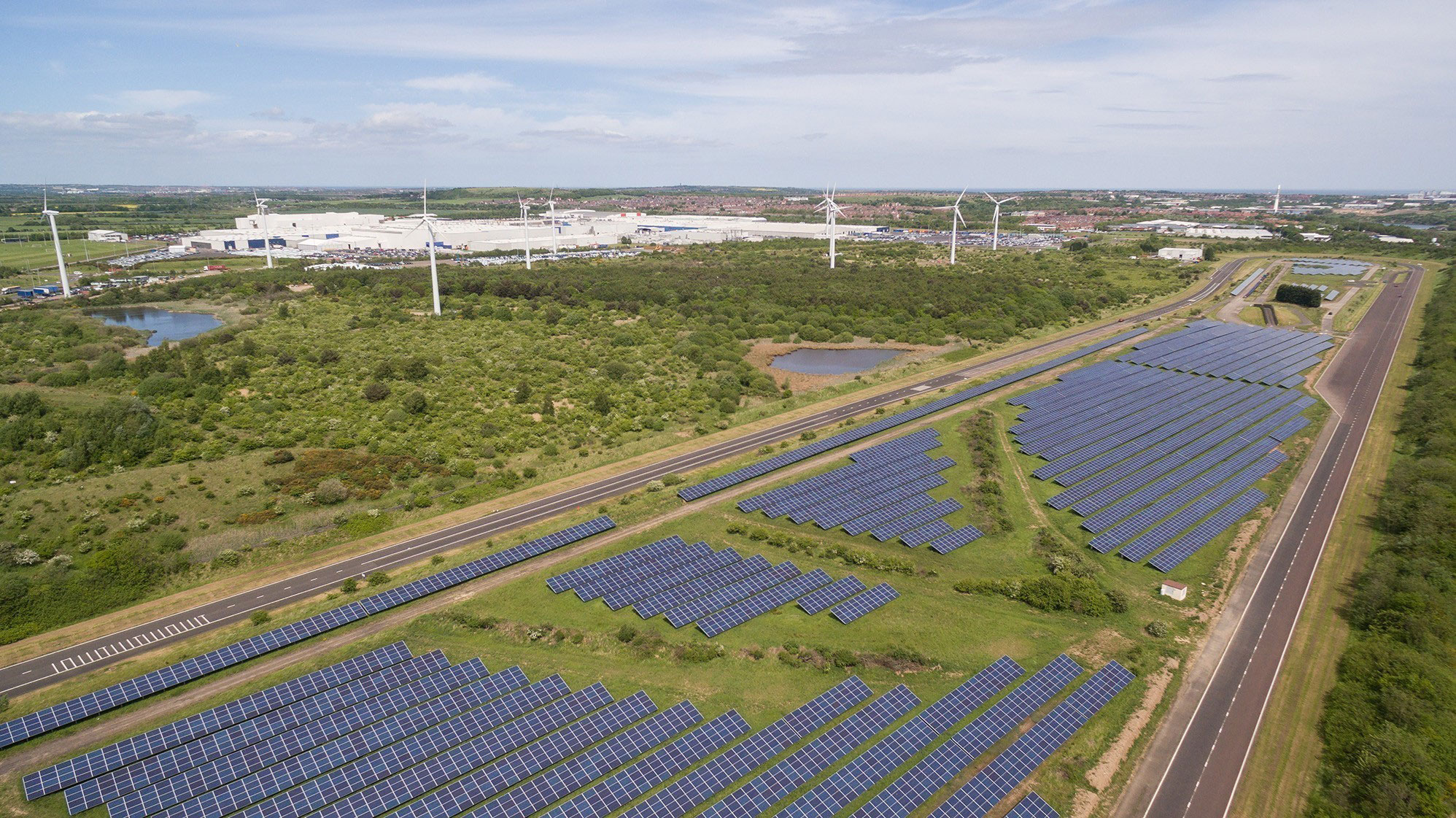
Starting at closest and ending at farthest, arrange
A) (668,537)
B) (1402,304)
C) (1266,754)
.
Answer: (1266,754) < (668,537) < (1402,304)

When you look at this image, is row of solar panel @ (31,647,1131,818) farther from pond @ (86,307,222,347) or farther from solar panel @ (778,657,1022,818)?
pond @ (86,307,222,347)

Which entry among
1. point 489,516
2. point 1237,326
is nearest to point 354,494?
point 489,516

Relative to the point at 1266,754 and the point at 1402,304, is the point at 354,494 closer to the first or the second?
the point at 1266,754

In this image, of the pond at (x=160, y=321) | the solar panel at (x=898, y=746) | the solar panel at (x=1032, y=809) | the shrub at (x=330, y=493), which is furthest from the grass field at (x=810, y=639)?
the pond at (x=160, y=321)

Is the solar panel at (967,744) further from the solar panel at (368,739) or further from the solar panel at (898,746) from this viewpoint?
the solar panel at (368,739)

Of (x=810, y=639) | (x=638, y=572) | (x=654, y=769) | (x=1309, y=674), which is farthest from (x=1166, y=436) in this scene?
(x=654, y=769)

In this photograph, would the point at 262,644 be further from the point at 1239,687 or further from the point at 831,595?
the point at 1239,687

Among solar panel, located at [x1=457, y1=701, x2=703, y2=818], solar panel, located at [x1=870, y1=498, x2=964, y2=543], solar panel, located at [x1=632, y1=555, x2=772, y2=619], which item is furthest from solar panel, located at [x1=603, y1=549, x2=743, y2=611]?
solar panel, located at [x1=870, y1=498, x2=964, y2=543]
